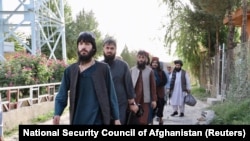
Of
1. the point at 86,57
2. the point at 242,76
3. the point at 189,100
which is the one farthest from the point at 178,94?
the point at 86,57

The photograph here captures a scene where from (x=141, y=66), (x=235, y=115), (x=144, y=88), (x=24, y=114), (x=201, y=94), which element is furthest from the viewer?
(x=201, y=94)

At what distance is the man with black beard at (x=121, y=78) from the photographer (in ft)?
19.4

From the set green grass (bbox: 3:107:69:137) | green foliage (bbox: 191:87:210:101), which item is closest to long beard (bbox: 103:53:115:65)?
green grass (bbox: 3:107:69:137)

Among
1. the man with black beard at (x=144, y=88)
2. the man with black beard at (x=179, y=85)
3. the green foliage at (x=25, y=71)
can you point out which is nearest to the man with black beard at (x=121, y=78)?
the man with black beard at (x=144, y=88)

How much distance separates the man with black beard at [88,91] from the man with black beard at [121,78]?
122 centimetres

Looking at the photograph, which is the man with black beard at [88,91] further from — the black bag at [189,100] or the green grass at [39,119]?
the black bag at [189,100]

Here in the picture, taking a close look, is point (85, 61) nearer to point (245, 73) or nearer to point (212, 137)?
point (212, 137)

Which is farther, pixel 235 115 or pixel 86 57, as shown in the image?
pixel 235 115

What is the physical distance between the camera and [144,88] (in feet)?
24.0

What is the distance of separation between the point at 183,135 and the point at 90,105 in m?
1.13

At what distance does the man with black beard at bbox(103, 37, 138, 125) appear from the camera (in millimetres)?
5926

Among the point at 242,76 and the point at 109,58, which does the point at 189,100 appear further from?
the point at 109,58

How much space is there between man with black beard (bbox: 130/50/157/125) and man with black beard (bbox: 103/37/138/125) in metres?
1.19

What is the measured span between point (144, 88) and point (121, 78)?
56.8 inches
